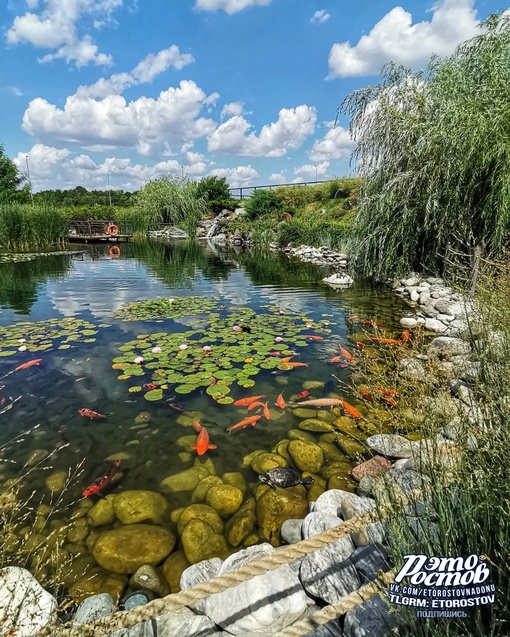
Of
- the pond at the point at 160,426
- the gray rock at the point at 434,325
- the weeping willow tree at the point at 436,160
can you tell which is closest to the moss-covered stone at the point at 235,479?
the pond at the point at 160,426

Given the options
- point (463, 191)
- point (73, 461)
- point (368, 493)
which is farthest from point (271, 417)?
point (463, 191)

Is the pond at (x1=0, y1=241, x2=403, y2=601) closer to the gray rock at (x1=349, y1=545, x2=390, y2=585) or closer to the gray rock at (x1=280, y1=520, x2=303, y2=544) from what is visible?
the gray rock at (x1=280, y1=520, x2=303, y2=544)

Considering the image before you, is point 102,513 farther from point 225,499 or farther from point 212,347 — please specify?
point 212,347

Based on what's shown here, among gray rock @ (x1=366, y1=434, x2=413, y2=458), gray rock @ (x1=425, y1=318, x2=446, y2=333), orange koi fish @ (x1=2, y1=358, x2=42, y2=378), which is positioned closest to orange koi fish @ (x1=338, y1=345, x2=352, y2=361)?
gray rock @ (x1=366, y1=434, x2=413, y2=458)

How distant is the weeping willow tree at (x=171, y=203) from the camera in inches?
1041

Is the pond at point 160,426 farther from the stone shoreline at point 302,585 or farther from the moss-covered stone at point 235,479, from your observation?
the stone shoreline at point 302,585

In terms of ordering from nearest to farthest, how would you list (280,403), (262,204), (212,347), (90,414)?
(90,414) → (280,403) → (212,347) → (262,204)

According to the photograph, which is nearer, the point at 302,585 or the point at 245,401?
the point at 302,585

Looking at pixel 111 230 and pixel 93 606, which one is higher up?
pixel 111 230

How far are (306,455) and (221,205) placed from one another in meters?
27.6

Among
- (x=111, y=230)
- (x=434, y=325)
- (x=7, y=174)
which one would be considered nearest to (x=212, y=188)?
(x=111, y=230)

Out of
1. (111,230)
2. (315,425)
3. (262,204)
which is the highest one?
(262,204)

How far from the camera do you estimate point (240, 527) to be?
2229 mm

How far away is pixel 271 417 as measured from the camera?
131 inches
